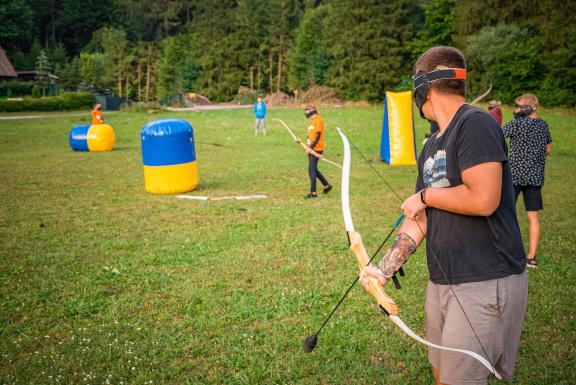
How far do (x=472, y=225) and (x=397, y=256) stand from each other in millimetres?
530

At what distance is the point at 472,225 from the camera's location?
245 cm

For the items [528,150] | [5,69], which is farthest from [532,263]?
[5,69]

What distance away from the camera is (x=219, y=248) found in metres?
7.43

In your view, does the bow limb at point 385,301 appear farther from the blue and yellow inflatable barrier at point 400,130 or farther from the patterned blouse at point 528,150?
the blue and yellow inflatable barrier at point 400,130

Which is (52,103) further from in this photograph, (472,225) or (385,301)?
(472,225)

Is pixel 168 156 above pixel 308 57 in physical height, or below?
below

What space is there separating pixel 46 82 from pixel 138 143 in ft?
170

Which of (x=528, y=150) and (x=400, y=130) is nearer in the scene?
(x=528, y=150)

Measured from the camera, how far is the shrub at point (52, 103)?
44.9 meters

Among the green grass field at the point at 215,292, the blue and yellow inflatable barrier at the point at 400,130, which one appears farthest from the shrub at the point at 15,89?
the blue and yellow inflatable barrier at the point at 400,130

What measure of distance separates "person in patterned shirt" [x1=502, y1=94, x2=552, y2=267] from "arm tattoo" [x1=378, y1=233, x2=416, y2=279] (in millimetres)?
4367

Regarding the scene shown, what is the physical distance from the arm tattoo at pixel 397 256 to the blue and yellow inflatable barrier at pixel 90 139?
19785 mm

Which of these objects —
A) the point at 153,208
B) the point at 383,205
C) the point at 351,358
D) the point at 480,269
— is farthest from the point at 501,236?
the point at 153,208

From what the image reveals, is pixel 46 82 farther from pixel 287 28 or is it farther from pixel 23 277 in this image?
pixel 23 277
